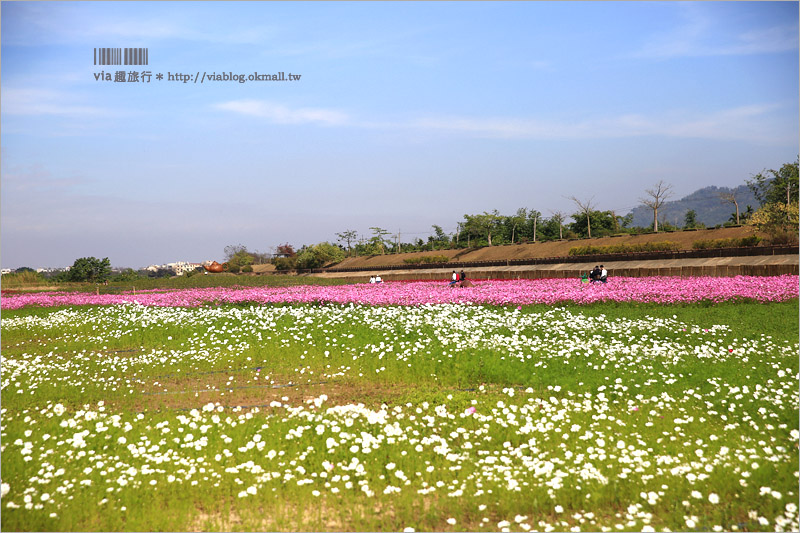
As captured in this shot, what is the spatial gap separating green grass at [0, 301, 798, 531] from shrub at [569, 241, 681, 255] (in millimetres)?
38298

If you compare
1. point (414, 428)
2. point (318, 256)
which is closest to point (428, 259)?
point (318, 256)

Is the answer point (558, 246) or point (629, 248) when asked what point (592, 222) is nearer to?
point (558, 246)

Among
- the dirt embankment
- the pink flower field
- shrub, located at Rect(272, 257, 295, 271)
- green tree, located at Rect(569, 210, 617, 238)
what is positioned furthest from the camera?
shrub, located at Rect(272, 257, 295, 271)

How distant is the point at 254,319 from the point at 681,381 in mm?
11495

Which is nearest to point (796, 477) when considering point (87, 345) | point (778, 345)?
point (778, 345)

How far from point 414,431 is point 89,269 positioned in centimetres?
5798

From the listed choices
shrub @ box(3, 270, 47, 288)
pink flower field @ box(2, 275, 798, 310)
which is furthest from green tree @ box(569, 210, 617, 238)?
shrub @ box(3, 270, 47, 288)

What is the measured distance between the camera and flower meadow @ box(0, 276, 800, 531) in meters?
6.00

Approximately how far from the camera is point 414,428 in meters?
8.52

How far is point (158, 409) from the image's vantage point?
9.71m

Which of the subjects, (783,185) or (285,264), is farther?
(285,264)

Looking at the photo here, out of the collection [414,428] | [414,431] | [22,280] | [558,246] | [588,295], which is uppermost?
[558,246]

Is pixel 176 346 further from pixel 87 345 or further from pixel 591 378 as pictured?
pixel 591 378

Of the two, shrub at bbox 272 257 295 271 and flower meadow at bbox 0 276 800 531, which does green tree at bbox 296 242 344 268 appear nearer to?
shrub at bbox 272 257 295 271
